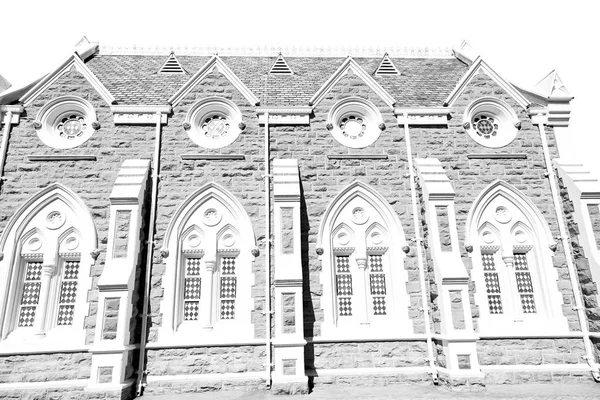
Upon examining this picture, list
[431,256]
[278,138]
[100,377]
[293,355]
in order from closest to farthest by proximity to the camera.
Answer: [100,377] → [293,355] → [431,256] → [278,138]

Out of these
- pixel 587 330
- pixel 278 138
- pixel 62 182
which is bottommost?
pixel 587 330

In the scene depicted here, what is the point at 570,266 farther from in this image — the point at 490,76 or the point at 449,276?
the point at 490,76

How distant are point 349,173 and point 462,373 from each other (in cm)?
574

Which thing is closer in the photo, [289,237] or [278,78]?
[289,237]

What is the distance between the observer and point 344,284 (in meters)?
10.6

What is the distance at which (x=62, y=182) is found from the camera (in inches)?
421

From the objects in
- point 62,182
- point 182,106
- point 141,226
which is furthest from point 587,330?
point 62,182

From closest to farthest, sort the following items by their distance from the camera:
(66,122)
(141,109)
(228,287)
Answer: (228,287), (141,109), (66,122)

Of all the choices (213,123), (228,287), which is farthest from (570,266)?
(213,123)

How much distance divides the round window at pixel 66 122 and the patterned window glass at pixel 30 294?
136 inches

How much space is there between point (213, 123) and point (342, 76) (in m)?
4.25

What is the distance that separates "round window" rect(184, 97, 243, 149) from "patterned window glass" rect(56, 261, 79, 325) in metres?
4.74

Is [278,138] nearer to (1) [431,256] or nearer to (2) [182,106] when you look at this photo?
(2) [182,106]

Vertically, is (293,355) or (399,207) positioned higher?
(399,207)
